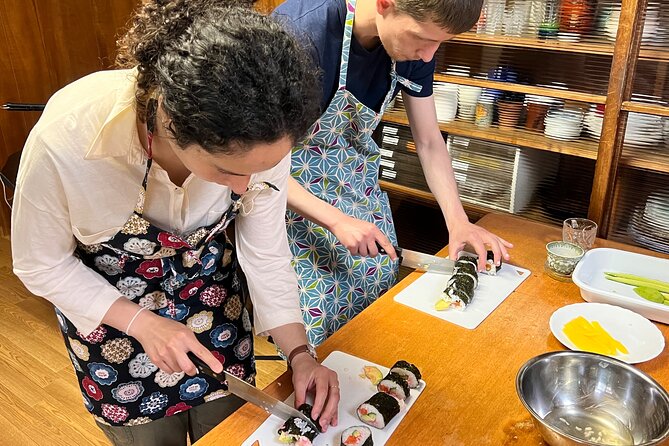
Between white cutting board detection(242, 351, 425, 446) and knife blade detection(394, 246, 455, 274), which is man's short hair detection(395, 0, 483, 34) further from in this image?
white cutting board detection(242, 351, 425, 446)

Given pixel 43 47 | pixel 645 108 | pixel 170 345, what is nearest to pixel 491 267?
pixel 645 108

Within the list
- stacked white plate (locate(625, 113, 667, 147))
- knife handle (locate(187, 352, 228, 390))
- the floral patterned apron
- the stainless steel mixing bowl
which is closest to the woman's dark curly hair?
the floral patterned apron

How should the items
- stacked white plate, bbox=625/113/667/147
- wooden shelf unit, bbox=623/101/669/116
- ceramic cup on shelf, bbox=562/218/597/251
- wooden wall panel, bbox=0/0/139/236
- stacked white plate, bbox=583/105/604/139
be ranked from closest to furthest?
ceramic cup on shelf, bbox=562/218/597/251 → wooden shelf unit, bbox=623/101/669/116 → stacked white plate, bbox=625/113/667/147 → stacked white plate, bbox=583/105/604/139 → wooden wall panel, bbox=0/0/139/236

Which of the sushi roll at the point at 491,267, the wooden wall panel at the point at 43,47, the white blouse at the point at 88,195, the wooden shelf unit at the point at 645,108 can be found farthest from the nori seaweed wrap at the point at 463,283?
the wooden wall panel at the point at 43,47

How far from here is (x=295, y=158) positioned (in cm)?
153

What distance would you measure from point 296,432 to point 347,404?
13 cm

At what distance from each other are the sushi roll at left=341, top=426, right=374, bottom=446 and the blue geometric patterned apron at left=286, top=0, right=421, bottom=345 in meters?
0.53

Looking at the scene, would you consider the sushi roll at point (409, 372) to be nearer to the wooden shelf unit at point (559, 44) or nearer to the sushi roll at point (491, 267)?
the sushi roll at point (491, 267)

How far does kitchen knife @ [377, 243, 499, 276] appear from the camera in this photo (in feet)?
4.84

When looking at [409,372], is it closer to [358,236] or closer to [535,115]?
[358,236]

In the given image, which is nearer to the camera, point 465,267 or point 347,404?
point 347,404

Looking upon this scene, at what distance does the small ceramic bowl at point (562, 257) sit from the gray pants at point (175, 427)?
33.0 inches

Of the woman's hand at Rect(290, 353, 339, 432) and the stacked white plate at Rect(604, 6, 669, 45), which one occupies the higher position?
the stacked white plate at Rect(604, 6, 669, 45)

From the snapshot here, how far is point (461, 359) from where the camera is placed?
1159 mm
